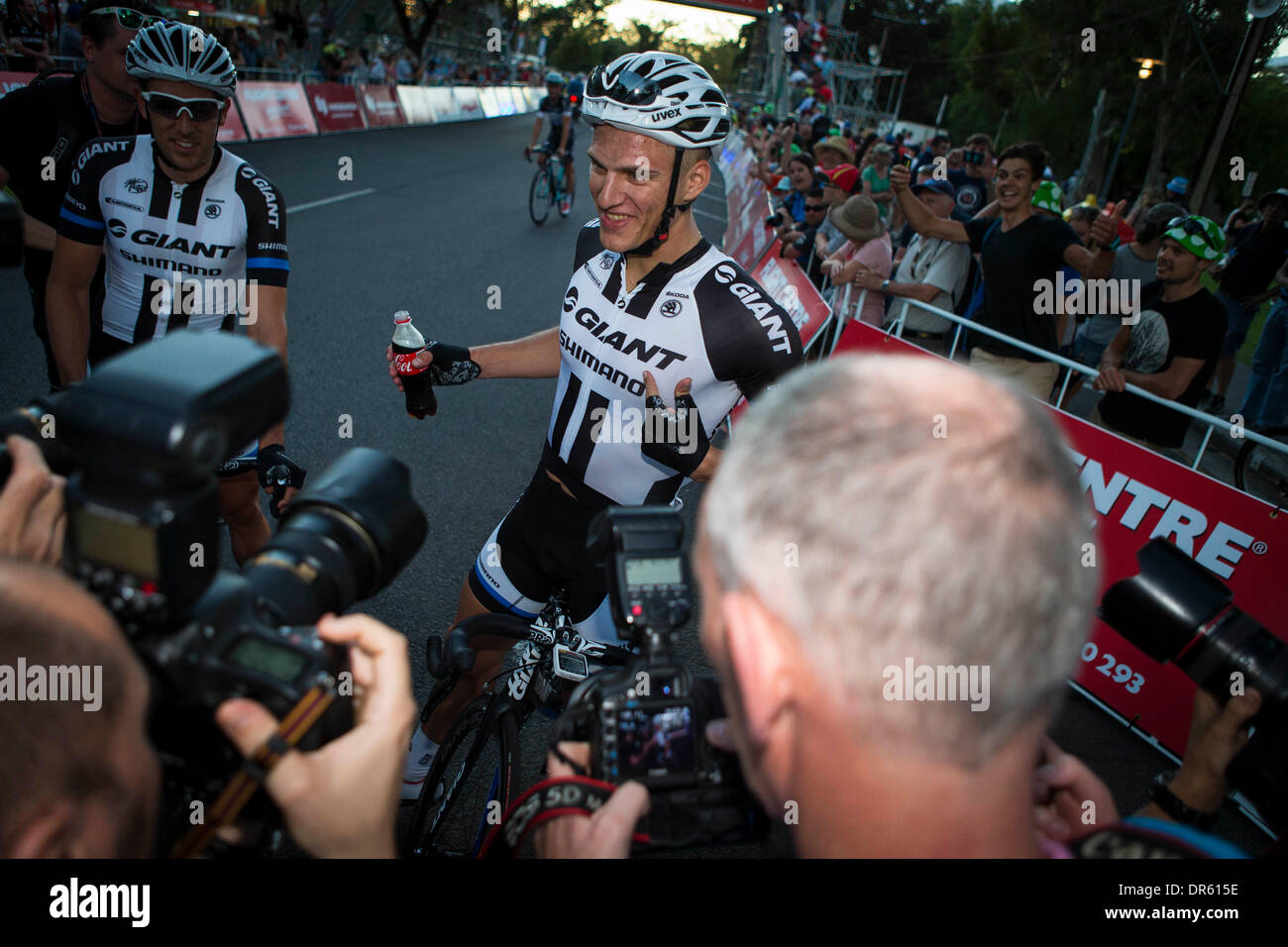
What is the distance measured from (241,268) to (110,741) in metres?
2.74

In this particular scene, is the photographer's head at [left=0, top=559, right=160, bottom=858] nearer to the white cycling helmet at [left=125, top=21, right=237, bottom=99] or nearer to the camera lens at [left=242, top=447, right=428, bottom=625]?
the camera lens at [left=242, top=447, right=428, bottom=625]

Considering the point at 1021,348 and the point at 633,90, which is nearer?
the point at 633,90

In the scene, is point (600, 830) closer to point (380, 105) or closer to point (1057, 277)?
point (1057, 277)

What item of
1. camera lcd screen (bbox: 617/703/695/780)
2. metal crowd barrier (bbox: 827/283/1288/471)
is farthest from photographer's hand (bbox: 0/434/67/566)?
metal crowd barrier (bbox: 827/283/1288/471)

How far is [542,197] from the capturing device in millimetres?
13023

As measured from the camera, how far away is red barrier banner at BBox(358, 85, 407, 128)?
20812 mm

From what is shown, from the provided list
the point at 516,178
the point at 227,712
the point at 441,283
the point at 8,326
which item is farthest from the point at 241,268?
the point at 516,178

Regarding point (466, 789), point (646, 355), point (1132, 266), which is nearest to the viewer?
point (646, 355)

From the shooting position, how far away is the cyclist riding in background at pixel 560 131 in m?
12.8

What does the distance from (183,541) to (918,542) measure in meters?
0.92

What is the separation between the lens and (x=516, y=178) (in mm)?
16781

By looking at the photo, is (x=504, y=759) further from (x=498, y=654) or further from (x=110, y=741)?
(x=110, y=741)

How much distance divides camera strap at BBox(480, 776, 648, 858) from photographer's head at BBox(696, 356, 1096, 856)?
378 millimetres

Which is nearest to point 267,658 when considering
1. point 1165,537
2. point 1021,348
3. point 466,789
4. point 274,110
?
point 466,789
